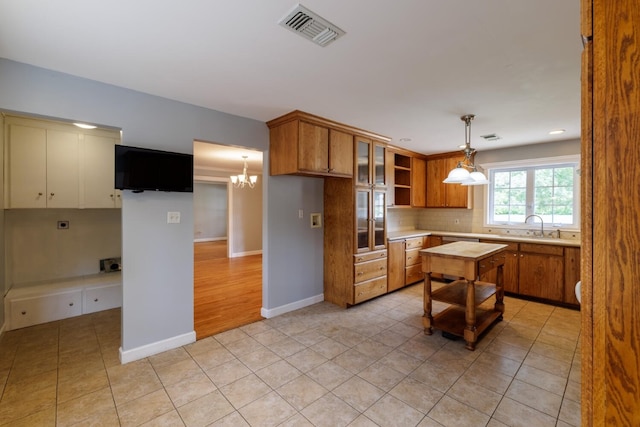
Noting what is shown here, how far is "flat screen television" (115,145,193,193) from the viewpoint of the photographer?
2.41 meters

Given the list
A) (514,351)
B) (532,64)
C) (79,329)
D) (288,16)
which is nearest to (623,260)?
(288,16)

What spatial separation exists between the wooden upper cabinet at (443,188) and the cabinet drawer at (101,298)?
5222 millimetres

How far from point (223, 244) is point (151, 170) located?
758 cm

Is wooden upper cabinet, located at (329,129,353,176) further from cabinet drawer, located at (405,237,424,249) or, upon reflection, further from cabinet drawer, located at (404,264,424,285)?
cabinet drawer, located at (404,264,424,285)

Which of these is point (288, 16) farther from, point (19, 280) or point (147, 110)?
point (19, 280)

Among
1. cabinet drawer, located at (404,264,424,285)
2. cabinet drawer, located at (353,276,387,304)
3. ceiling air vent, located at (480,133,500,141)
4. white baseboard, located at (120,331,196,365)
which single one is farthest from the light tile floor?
ceiling air vent, located at (480,133,500,141)

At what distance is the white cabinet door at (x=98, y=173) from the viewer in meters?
3.52

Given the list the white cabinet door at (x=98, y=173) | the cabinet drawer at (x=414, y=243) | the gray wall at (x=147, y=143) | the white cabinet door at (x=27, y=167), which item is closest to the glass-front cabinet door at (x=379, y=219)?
the cabinet drawer at (x=414, y=243)

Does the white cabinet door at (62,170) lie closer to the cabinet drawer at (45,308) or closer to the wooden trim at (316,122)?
the cabinet drawer at (45,308)

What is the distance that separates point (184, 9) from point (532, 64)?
7.70ft

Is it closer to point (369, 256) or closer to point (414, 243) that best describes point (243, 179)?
point (369, 256)

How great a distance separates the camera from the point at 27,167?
319 centimetres

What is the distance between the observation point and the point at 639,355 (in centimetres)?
66

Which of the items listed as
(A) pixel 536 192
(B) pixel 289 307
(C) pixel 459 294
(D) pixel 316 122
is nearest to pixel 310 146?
(D) pixel 316 122
